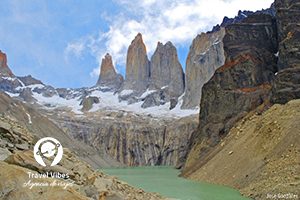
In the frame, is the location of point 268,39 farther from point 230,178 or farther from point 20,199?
point 20,199

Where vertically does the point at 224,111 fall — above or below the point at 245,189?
above

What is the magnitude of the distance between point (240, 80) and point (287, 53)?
11469 mm

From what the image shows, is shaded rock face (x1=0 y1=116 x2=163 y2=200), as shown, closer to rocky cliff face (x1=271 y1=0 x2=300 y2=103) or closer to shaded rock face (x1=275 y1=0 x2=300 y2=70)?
rocky cliff face (x1=271 y1=0 x2=300 y2=103)

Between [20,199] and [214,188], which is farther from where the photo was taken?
[214,188]

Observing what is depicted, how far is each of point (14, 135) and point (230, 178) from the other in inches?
1104

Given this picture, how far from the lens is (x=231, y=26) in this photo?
82062 millimetres

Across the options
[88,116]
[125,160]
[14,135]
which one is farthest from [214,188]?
[88,116]

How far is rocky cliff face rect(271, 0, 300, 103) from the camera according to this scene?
55.8 meters

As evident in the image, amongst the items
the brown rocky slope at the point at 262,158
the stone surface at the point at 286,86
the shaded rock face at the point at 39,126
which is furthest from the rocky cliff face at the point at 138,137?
the brown rocky slope at the point at 262,158

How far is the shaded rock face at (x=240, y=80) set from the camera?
222ft

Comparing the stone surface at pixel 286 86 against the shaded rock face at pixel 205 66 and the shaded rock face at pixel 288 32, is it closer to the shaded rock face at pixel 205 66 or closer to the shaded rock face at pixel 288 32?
the shaded rock face at pixel 288 32

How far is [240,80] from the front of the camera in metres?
72.4

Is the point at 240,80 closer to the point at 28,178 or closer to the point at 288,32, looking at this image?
the point at 288,32

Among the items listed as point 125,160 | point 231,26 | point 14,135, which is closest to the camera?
point 14,135
